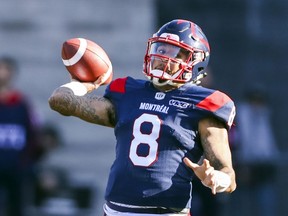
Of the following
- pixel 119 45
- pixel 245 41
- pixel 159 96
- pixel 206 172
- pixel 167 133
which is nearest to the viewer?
pixel 206 172

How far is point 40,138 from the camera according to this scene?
10.9 metres

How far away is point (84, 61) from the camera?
671cm

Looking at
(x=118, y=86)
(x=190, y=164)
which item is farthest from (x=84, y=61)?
(x=190, y=164)

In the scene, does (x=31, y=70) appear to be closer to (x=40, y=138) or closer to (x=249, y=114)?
(x=40, y=138)

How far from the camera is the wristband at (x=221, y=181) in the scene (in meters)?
5.92

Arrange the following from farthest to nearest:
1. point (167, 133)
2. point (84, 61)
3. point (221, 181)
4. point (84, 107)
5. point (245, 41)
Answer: point (245, 41), point (84, 61), point (84, 107), point (167, 133), point (221, 181)

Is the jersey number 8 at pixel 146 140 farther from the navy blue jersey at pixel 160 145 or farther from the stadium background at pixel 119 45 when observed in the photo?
the stadium background at pixel 119 45

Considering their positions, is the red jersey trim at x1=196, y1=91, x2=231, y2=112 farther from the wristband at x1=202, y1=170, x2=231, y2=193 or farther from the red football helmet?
the wristband at x1=202, y1=170, x2=231, y2=193

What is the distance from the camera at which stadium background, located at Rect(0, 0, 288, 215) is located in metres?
12.1

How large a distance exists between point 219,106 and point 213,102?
39 mm

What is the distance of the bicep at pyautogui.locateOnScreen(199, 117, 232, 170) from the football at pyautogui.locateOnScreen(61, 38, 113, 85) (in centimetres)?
77

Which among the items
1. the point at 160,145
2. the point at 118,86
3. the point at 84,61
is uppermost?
the point at 84,61

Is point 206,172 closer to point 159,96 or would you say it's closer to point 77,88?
point 159,96

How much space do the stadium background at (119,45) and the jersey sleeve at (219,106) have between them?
5535 millimetres
